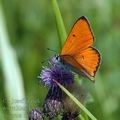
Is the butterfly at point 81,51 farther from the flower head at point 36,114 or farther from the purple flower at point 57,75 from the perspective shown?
the flower head at point 36,114

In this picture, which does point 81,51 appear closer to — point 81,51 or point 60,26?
point 81,51

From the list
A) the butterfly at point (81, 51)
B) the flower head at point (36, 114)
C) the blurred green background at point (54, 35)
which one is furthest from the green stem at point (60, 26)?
the blurred green background at point (54, 35)

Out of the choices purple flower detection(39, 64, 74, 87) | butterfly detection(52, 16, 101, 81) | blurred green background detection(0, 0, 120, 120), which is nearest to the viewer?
butterfly detection(52, 16, 101, 81)

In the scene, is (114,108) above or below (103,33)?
below

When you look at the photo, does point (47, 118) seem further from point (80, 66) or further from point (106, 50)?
point (106, 50)

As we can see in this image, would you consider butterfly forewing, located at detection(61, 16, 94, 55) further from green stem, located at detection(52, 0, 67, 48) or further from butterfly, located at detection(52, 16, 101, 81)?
green stem, located at detection(52, 0, 67, 48)

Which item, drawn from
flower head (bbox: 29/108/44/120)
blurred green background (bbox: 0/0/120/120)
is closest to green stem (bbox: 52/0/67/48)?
flower head (bbox: 29/108/44/120)

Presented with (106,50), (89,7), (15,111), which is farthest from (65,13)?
(15,111)

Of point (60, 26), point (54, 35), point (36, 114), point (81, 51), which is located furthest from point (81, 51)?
point (54, 35)
